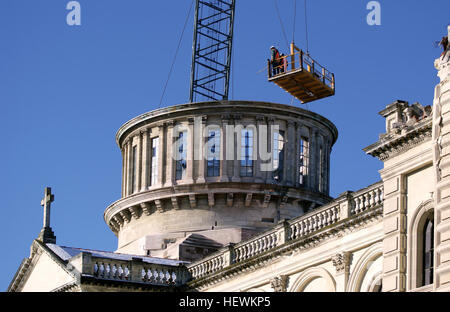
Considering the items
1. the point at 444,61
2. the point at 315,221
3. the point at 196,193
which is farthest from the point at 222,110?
the point at 444,61

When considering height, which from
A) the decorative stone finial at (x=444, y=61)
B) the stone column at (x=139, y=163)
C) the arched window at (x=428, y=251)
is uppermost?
the stone column at (x=139, y=163)

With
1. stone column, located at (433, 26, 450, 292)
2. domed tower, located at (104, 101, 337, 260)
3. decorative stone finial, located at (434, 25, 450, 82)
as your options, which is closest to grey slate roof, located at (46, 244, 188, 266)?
domed tower, located at (104, 101, 337, 260)

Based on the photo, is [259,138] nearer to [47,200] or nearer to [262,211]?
[262,211]

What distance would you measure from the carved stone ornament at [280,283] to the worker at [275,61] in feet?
57.4

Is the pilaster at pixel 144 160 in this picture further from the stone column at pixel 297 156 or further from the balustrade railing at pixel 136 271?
the balustrade railing at pixel 136 271

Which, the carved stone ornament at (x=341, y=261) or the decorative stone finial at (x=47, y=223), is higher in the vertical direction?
the decorative stone finial at (x=47, y=223)

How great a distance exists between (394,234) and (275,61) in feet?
88.2

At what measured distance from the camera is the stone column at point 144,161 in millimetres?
68562

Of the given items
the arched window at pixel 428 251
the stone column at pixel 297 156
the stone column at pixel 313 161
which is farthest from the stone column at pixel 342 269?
the stone column at pixel 313 161

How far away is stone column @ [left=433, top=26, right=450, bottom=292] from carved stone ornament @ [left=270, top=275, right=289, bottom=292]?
14043mm

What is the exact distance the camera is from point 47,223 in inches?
2621

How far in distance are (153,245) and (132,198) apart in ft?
11.6

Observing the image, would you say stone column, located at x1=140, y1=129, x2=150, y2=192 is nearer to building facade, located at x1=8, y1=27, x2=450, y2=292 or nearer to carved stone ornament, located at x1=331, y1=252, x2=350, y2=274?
building facade, located at x1=8, y1=27, x2=450, y2=292
